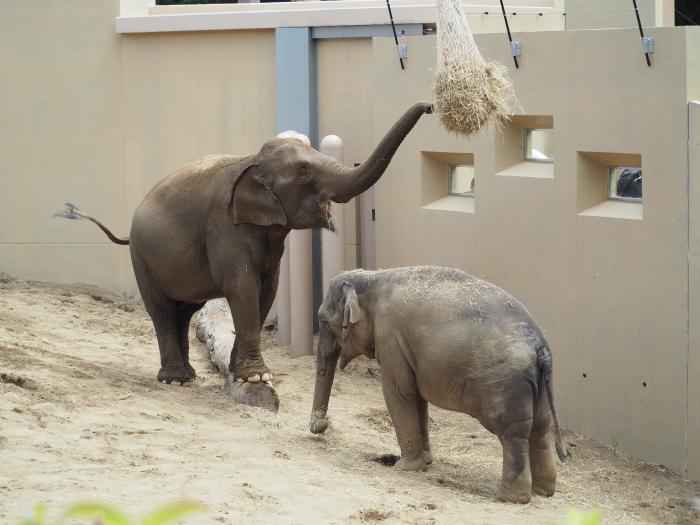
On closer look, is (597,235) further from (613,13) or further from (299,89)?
(613,13)

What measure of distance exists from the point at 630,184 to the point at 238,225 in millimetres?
2904

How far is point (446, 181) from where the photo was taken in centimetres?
1066

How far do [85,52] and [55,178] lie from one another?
139 centimetres

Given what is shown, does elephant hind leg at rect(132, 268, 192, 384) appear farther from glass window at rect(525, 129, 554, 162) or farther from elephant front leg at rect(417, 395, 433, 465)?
glass window at rect(525, 129, 554, 162)

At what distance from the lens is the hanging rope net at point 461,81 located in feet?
25.8

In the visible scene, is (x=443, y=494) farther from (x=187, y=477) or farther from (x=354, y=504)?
(x=187, y=477)

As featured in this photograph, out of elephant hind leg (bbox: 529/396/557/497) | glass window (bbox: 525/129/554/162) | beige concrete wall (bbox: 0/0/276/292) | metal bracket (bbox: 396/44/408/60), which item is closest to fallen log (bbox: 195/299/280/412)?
beige concrete wall (bbox: 0/0/276/292)

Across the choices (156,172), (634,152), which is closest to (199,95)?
(156,172)

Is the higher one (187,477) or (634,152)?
(634,152)

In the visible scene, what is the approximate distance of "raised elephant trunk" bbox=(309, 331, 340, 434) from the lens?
7777 mm

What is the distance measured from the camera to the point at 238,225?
845 centimetres

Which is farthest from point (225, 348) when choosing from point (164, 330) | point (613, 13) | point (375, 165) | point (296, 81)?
point (613, 13)

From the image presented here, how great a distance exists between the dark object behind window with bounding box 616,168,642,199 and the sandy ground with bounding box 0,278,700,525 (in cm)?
185

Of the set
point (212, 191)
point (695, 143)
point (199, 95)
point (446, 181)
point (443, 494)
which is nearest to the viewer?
point (443, 494)
